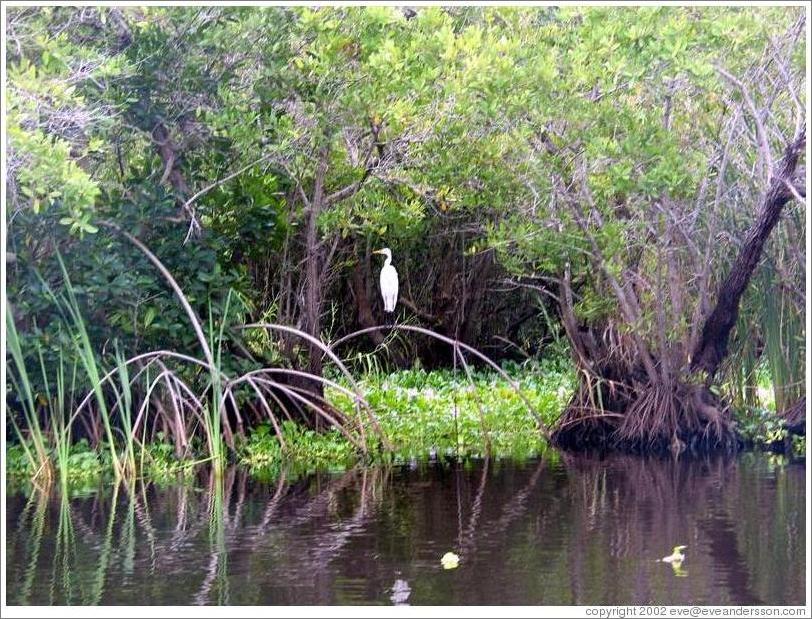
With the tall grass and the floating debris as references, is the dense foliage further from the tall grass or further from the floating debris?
the floating debris

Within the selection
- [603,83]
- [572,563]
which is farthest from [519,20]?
[572,563]

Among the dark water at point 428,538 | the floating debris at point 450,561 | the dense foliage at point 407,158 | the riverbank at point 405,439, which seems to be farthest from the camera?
the riverbank at point 405,439

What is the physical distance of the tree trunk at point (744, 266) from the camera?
33.1 feet

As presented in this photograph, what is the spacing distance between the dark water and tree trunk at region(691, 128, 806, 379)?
4.11ft

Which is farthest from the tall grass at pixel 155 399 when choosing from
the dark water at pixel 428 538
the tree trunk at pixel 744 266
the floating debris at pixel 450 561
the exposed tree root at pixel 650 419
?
the floating debris at pixel 450 561

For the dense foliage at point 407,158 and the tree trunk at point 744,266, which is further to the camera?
the dense foliage at point 407,158

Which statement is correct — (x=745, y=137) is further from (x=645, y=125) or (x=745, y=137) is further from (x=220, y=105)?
(x=220, y=105)

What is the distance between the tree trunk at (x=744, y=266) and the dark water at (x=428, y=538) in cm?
125

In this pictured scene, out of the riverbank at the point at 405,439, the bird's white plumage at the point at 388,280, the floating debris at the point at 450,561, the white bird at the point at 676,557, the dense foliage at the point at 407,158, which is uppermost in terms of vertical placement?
the dense foliage at the point at 407,158

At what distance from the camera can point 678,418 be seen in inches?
454

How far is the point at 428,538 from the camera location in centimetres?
788

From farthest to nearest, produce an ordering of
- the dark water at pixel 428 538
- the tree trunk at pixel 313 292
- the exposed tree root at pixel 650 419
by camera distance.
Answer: the tree trunk at pixel 313 292 < the exposed tree root at pixel 650 419 < the dark water at pixel 428 538

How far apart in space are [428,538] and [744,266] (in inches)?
174

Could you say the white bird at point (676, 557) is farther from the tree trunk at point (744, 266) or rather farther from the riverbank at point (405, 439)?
the riverbank at point (405, 439)
